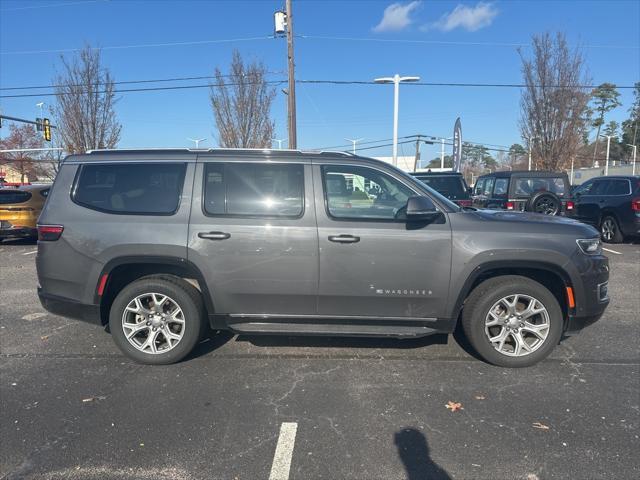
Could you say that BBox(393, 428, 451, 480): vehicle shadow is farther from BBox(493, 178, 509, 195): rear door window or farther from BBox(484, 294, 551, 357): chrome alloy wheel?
BBox(493, 178, 509, 195): rear door window

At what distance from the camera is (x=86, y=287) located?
406cm

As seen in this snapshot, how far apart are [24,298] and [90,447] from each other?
470cm

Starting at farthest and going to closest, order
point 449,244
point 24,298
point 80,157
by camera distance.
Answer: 1. point 24,298
2. point 80,157
3. point 449,244

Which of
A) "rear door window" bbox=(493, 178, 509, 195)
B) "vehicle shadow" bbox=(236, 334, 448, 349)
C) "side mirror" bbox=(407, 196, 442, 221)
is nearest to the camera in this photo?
"side mirror" bbox=(407, 196, 442, 221)

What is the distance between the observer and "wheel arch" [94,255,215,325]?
13.0 feet

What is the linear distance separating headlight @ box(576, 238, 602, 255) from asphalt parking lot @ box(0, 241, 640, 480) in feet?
3.54

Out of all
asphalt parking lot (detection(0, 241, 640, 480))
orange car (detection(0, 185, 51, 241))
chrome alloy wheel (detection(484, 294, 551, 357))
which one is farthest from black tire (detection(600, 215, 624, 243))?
orange car (detection(0, 185, 51, 241))

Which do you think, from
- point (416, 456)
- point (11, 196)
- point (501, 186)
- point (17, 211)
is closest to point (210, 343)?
point (416, 456)

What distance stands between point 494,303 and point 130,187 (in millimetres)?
3495

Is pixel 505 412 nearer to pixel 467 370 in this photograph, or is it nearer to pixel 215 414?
pixel 467 370

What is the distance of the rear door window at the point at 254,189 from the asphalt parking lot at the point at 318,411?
146 centimetres

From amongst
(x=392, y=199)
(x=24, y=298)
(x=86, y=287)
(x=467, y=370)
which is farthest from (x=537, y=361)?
(x=24, y=298)

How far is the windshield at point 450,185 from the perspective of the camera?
12125 mm

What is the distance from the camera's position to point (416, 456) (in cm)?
283
